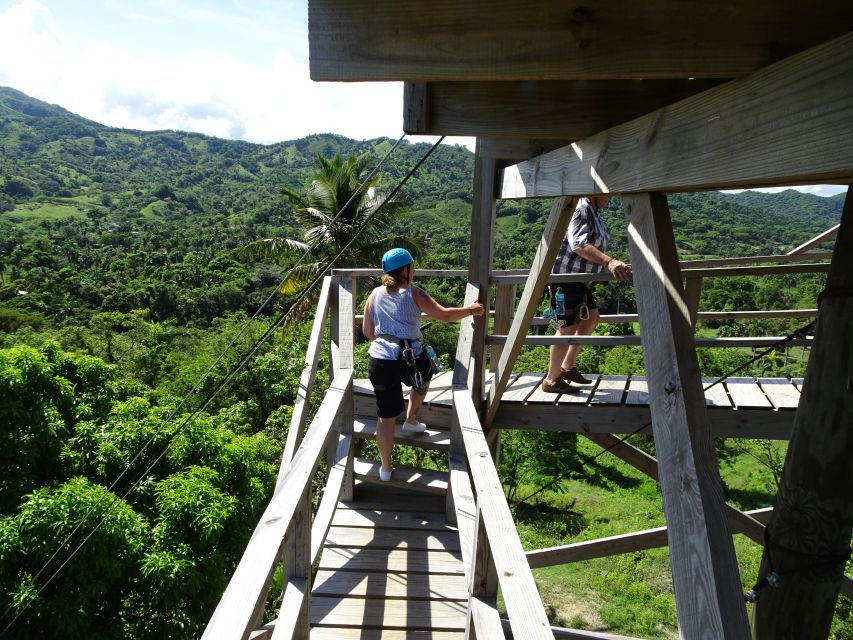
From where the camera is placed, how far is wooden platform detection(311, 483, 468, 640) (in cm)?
352

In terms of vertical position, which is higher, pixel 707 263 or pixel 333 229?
pixel 333 229

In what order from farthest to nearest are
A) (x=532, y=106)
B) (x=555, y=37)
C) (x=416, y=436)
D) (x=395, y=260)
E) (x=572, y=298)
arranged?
(x=572, y=298) < (x=416, y=436) < (x=395, y=260) < (x=532, y=106) < (x=555, y=37)

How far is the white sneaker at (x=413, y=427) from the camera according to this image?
15.0 feet

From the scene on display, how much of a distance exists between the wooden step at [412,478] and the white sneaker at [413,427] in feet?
0.90

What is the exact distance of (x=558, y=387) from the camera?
196 inches

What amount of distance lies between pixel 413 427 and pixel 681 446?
3042 millimetres

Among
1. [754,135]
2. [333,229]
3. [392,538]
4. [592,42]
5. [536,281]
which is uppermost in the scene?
[333,229]

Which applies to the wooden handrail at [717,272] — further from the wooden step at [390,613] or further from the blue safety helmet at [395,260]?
the wooden step at [390,613]

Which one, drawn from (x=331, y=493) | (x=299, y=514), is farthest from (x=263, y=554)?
(x=331, y=493)

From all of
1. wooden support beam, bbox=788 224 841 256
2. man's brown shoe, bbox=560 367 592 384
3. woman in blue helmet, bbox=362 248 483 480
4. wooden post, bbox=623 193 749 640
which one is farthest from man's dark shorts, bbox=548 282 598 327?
wooden post, bbox=623 193 749 640

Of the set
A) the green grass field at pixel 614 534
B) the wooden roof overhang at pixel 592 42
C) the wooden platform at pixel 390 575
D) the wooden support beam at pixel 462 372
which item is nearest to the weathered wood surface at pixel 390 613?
the wooden platform at pixel 390 575

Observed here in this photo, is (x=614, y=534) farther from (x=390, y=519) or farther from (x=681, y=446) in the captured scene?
(x=681, y=446)

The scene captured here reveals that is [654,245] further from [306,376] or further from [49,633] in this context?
[49,633]

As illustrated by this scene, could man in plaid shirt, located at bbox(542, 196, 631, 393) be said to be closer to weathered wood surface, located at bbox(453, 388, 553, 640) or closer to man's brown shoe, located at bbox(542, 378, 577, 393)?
man's brown shoe, located at bbox(542, 378, 577, 393)
